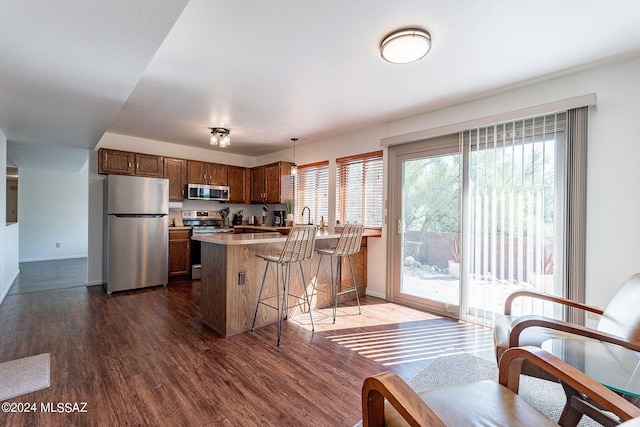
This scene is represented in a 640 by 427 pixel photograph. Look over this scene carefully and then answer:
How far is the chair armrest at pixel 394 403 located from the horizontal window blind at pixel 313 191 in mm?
4059

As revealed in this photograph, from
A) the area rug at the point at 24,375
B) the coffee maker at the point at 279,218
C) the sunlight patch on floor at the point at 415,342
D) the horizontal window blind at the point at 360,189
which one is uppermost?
the horizontal window blind at the point at 360,189

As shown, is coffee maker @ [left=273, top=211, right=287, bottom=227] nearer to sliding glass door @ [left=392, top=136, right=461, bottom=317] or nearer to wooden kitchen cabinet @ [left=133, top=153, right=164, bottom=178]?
wooden kitchen cabinet @ [left=133, top=153, right=164, bottom=178]

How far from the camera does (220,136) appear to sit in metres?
4.34

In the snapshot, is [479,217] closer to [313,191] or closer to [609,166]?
[609,166]

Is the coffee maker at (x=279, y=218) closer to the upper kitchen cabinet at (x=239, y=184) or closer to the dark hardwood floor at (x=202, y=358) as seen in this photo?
the upper kitchen cabinet at (x=239, y=184)

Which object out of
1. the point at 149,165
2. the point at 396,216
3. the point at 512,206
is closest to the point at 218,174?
the point at 149,165

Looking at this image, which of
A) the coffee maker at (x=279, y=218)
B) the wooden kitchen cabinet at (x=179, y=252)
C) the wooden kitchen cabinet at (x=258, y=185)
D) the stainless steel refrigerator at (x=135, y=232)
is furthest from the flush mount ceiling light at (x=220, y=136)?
the coffee maker at (x=279, y=218)

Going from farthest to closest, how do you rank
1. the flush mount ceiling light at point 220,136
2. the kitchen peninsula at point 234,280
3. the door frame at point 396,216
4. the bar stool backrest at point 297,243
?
the flush mount ceiling light at point 220,136, the door frame at point 396,216, the kitchen peninsula at point 234,280, the bar stool backrest at point 297,243

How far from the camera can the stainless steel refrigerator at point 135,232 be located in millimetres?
4328

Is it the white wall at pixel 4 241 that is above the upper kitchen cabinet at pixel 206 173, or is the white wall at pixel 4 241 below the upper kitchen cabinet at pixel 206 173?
below

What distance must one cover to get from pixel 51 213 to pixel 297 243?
780cm

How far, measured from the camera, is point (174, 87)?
296 cm

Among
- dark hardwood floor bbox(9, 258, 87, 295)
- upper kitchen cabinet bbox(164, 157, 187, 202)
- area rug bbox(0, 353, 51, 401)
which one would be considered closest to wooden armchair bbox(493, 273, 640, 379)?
area rug bbox(0, 353, 51, 401)

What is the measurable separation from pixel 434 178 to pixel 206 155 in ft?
14.2
